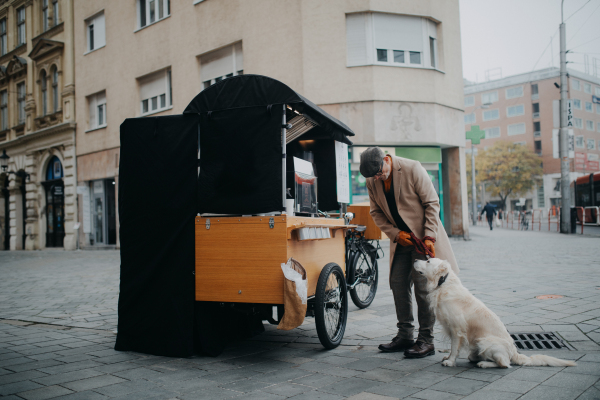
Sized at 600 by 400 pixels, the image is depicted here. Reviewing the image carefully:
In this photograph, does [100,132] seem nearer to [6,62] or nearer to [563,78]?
[6,62]

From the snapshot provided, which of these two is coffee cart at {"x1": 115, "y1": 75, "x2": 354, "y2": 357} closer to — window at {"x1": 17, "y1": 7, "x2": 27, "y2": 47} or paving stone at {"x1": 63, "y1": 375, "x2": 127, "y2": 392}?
paving stone at {"x1": 63, "y1": 375, "x2": 127, "y2": 392}

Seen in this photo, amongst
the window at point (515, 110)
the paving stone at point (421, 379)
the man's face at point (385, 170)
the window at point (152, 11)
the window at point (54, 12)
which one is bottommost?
the paving stone at point (421, 379)

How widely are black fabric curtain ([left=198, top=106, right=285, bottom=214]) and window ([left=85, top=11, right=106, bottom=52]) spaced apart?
20028 millimetres

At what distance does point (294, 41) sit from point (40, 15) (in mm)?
16966

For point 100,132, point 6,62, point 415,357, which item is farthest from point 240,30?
point 6,62

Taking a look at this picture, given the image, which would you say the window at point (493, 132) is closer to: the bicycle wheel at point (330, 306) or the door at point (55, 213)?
the door at point (55, 213)

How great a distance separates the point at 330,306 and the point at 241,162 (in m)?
1.71

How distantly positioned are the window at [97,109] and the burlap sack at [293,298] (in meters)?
20.3

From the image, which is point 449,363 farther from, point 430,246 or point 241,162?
point 241,162

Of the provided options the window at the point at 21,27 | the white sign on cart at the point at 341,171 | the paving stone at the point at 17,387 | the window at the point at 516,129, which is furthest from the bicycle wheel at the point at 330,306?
the window at the point at 516,129

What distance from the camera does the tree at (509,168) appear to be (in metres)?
55.6

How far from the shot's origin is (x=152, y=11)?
19938 millimetres

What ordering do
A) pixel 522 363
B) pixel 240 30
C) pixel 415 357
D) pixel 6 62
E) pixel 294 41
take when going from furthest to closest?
1. pixel 6 62
2. pixel 240 30
3. pixel 294 41
4. pixel 415 357
5. pixel 522 363

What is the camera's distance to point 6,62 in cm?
2806
